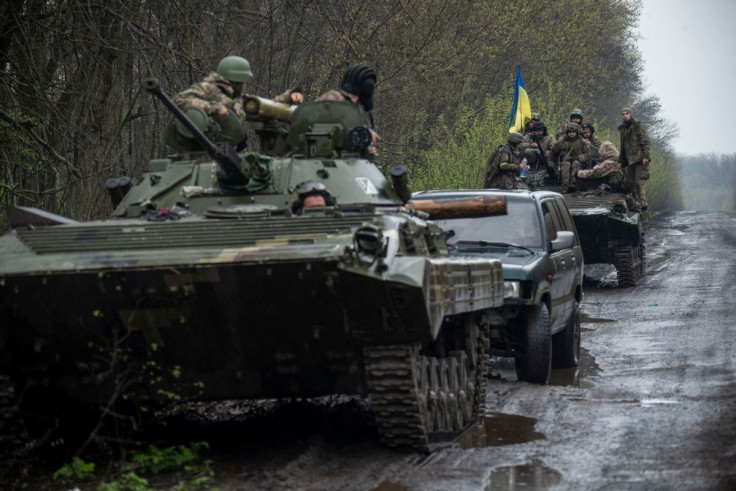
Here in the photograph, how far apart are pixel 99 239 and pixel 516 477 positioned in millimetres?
2668

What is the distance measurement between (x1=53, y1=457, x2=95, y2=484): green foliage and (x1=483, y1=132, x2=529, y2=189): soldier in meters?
12.7

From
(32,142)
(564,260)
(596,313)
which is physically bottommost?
(596,313)

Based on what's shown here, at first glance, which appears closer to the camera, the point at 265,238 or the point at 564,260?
the point at 265,238

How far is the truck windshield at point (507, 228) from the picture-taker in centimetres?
1209

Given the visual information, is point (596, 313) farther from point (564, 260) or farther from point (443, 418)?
point (443, 418)

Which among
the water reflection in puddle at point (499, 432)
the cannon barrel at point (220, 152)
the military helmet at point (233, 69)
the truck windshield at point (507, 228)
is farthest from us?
the truck windshield at point (507, 228)

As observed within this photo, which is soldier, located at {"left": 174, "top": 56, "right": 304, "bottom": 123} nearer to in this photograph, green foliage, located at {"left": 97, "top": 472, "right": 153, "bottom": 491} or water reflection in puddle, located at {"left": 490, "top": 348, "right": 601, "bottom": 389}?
water reflection in puddle, located at {"left": 490, "top": 348, "right": 601, "bottom": 389}

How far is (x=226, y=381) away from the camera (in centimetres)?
772

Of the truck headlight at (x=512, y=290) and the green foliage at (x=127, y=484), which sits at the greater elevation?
the truck headlight at (x=512, y=290)

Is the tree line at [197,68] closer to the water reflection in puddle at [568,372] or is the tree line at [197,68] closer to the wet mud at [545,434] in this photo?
the water reflection in puddle at [568,372]

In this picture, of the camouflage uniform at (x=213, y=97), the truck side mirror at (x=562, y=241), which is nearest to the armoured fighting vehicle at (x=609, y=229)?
the truck side mirror at (x=562, y=241)

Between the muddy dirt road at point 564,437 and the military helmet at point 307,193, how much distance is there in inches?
58.1

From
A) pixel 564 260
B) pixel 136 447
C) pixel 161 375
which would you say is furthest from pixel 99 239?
pixel 564 260

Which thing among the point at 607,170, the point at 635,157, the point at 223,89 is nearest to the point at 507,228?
the point at 223,89
